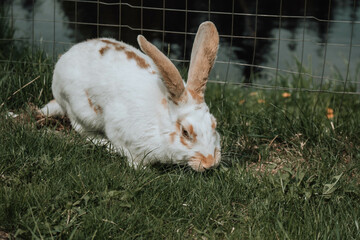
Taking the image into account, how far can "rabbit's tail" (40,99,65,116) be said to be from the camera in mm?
4098

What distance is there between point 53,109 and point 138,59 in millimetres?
794

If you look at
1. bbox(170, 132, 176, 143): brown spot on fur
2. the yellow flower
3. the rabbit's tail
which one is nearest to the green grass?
bbox(170, 132, 176, 143): brown spot on fur

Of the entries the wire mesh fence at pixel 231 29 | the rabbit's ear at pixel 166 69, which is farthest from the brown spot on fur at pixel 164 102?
the wire mesh fence at pixel 231 29

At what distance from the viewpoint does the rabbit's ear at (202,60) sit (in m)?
3.34

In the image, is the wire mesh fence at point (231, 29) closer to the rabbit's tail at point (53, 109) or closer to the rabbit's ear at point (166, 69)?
the rabbit's tail at point (53, 109)

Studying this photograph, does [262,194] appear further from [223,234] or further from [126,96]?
[126,96]

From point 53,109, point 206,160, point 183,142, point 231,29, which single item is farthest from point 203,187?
point 231,29

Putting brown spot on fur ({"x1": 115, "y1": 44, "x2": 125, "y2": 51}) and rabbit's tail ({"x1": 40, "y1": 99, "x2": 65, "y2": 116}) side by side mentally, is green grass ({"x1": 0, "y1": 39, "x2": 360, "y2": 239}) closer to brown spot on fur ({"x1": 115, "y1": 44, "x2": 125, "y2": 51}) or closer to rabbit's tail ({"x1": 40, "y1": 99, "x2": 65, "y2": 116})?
rabbit's tail ({"x1": 40, "y1": 99, "x2": 65, "y2": 116})

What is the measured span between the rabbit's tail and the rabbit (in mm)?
17

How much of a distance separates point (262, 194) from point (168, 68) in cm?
87

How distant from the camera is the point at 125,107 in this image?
3.53 m

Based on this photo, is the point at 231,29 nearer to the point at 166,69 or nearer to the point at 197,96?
the point at 197,96

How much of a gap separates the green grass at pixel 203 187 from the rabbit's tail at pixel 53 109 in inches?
11.4

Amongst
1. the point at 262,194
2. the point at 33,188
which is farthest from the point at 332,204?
the point at 33,188
